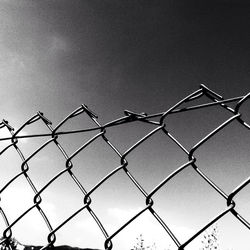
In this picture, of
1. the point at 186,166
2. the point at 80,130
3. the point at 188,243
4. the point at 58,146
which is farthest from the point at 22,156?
the point at 188,243

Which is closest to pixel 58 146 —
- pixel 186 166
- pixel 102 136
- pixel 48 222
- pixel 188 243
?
pixel 102 136

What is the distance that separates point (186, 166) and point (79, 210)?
0.60 metres

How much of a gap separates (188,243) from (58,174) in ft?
3.01

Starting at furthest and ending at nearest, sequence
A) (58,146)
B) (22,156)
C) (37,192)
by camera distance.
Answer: (22,156)
(58,146)
(37,192)

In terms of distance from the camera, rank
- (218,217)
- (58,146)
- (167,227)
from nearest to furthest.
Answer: (218,217), (167,227), (58,146)

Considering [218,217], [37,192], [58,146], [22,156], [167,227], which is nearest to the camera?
[218,217]

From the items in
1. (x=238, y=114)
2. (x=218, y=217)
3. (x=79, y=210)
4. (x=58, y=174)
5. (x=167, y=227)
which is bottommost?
(x=218, y=217)

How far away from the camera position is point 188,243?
1.08 metres

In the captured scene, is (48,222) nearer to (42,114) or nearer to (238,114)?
(42,114)

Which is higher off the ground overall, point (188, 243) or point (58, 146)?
point (58, 146)

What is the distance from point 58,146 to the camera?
73.6 inches

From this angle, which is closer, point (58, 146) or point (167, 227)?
point (167, 227)

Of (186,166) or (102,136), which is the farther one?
(102,136)

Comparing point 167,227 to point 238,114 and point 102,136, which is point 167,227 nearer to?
point 238,114
